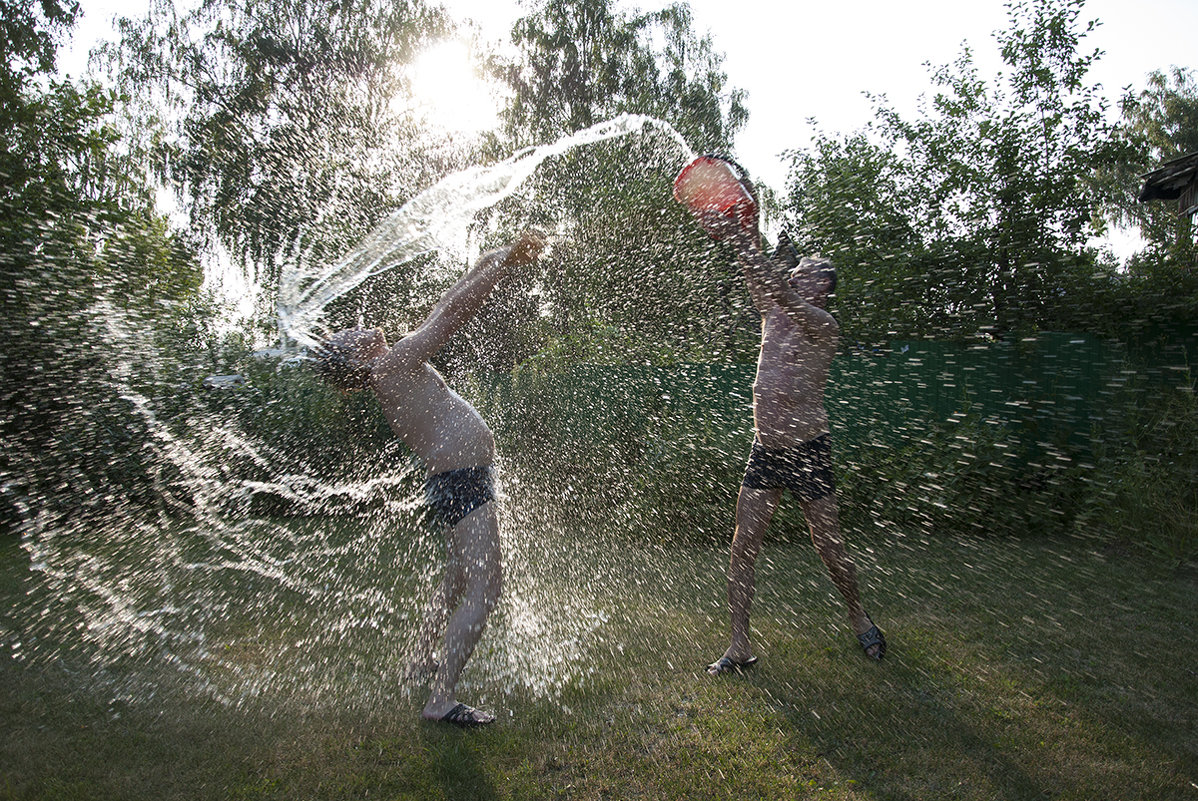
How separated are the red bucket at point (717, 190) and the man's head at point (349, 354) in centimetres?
162

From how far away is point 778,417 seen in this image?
3219 millimetres

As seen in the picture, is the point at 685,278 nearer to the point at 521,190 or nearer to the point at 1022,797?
the point at 521,190

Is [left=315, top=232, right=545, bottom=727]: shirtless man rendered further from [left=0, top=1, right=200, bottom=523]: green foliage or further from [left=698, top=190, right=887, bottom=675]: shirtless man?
[left=0, top=1, right=200, bottom=523]: green foliage

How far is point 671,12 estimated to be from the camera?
59.5 ft

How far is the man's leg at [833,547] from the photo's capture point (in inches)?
124

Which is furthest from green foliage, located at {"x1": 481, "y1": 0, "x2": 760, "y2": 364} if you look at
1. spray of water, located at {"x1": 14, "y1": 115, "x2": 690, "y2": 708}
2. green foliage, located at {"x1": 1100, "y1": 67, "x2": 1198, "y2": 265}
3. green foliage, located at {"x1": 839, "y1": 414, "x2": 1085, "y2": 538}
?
green foliage, located at {"x1": 1100, "y1": 67, "x2": 1198, "y2": 265}

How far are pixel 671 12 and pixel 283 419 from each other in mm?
15329

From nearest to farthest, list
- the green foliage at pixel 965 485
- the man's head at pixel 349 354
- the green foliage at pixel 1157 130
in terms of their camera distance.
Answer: the man's head at pixel 349 354 < the green foliage at pixel 965 485 < the green foliage at pixel 1157 130

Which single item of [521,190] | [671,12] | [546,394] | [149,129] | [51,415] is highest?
[671,12]

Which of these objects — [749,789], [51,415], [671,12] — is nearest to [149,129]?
[51,415]

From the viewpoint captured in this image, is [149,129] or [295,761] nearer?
[295,761]

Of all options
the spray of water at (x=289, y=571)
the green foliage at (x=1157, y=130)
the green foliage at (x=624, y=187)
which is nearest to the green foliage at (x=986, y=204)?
the green foliage at (x=624, y=187)

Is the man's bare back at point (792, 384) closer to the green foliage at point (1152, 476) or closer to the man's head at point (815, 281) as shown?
the man's head at point (815, 281)

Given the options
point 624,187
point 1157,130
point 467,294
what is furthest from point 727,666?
point 1157,130
